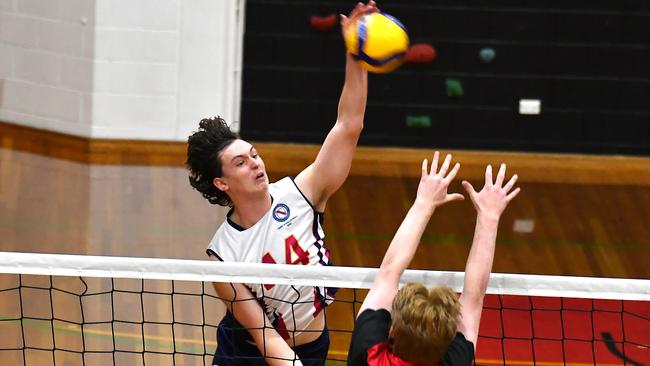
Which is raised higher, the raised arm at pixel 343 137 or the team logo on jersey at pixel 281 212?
the raised arm at pixel 343 137

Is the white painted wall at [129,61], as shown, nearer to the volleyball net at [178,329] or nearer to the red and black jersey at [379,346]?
the volleyball net at [178,329]

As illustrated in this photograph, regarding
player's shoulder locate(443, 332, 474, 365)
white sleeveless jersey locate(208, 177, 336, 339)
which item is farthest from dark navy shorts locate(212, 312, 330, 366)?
player's shoulder locate(443, 332, 474, 365)

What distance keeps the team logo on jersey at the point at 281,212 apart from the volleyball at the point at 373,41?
23.8 inches

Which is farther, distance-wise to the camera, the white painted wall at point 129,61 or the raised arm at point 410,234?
the white painted wall at point 129,61

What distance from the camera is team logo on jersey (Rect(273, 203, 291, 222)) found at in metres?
4.45

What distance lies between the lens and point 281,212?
447 centimetres

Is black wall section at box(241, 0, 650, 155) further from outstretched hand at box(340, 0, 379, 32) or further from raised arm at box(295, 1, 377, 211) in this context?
raised arm at box(295, 1, 377, 211)

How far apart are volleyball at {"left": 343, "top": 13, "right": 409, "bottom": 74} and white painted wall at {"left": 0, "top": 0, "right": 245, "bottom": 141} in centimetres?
591

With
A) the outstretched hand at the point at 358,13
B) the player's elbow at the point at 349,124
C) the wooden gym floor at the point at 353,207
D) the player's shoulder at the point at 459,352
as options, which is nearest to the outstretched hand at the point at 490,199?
the player's shoulder at the point at 459,352

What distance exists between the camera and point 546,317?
7.52 metres

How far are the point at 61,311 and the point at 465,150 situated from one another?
4.68m

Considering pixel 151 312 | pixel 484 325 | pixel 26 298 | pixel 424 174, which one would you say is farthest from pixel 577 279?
pixel 26 298

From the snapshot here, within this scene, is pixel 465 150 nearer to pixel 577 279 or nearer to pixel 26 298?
pixel 26 298

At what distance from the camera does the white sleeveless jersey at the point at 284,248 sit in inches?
176
